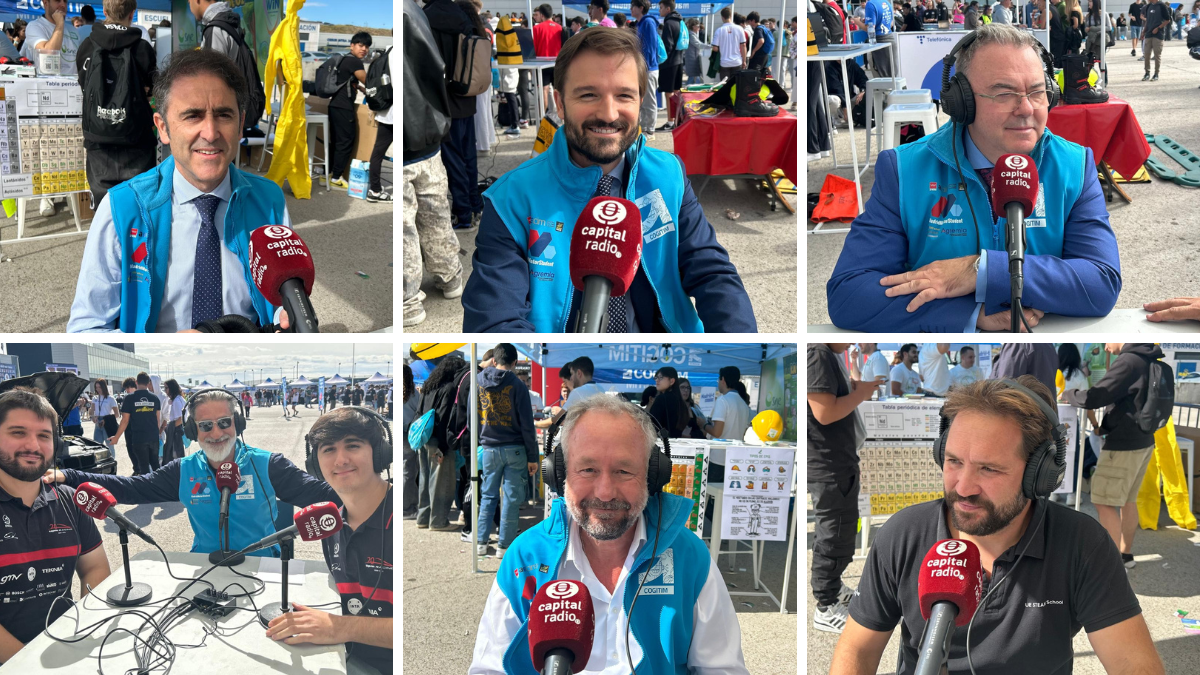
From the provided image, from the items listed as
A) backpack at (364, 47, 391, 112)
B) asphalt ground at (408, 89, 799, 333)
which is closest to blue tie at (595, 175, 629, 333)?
asphalt ground at (408, 89, 799, 333)

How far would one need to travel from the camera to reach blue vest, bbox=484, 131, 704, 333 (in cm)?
220

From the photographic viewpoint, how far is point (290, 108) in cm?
516

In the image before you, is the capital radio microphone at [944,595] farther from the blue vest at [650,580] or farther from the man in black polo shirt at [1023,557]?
the blue vest at [650,580]

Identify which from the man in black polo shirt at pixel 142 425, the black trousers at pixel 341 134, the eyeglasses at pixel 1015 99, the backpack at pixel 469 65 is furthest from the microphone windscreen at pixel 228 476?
the black trousers at pixel 341 134

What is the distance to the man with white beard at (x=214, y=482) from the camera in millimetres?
2260

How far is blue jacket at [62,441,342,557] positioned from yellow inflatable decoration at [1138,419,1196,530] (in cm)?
201

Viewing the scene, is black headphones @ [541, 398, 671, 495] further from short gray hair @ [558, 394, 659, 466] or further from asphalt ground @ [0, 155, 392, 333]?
asphalt ground @ [0, 155, 392, 333]

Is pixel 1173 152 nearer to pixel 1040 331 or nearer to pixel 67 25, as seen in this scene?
pixel 1040 331

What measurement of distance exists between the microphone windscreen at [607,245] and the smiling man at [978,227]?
30.5 inches

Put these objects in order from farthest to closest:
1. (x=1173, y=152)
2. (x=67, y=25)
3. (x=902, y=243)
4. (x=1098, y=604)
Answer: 1. (x=1173, y=152)
2. (x=67, y=25)
3. (x=902, y=243)
4. (x=1098, y=604)

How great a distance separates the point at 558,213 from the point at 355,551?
3.44 ft

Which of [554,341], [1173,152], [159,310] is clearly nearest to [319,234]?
[159,310]

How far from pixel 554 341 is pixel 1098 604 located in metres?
1.41

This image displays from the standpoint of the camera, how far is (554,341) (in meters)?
2.07
